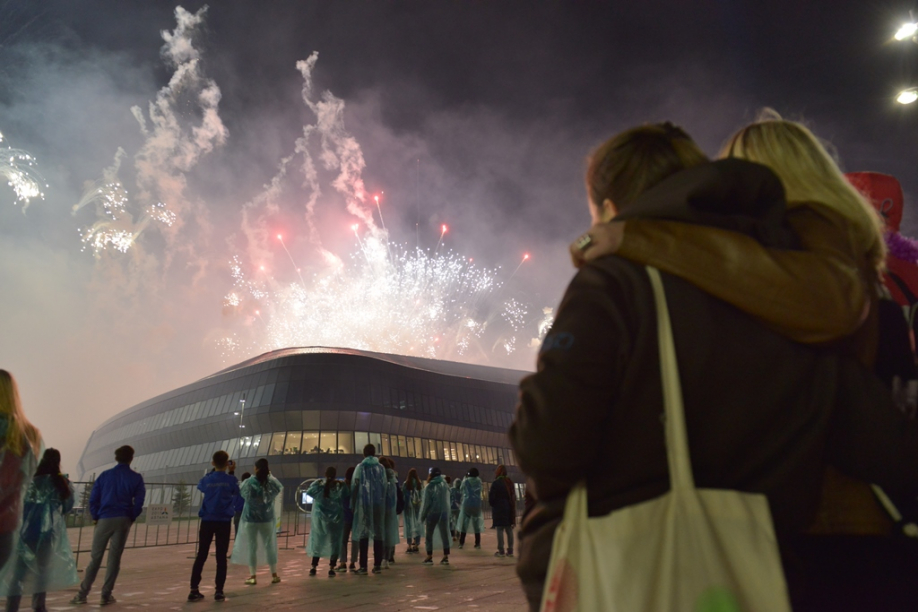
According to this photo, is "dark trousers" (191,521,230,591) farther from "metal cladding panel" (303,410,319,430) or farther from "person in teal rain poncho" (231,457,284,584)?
"metal cladding panel" (303,410,319,430)

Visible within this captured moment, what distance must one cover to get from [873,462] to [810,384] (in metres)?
0.21

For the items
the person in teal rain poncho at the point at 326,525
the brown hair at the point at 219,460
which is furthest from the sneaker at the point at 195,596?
the person in teal rain poncho at the point at 326,525

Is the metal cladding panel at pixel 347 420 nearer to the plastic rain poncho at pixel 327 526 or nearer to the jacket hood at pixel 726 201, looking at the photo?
the plastic rain poncho at pixel 327 526

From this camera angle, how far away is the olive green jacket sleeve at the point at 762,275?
1.19m

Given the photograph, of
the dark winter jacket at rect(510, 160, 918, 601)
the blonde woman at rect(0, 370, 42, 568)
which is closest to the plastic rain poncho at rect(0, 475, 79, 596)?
the blonde woman at rect(0, 370, 42, 568)

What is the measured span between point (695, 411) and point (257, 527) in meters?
9.06

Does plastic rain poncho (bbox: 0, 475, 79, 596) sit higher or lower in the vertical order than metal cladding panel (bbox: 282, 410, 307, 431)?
lower

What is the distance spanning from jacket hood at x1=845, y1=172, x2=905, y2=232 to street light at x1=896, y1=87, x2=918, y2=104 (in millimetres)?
8851

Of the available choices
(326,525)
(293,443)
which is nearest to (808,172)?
(326,525)

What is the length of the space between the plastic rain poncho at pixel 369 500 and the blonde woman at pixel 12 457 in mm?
5343

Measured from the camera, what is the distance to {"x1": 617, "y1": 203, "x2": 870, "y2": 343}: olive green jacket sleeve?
119cm

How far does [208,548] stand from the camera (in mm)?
7426

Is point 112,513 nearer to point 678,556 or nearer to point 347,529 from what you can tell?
point 347,529

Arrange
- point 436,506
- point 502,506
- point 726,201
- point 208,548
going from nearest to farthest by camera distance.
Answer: point 726,201 < point 208,548 < point 436,506 < point 502,506
